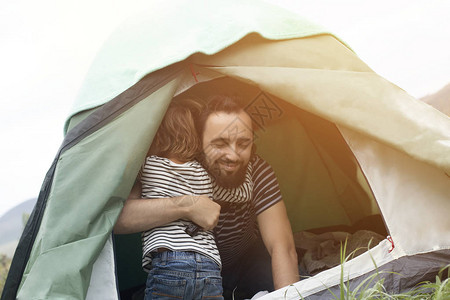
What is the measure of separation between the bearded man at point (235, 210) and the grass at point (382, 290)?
28cm

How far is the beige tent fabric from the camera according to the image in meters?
1.66

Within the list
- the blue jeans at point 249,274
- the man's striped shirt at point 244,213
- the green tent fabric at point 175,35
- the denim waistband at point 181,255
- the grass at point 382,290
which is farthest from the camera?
the blue jeans at point 249,274

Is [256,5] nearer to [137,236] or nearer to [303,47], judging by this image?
[303,47]

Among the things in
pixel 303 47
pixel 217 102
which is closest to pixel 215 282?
pixel 217 102

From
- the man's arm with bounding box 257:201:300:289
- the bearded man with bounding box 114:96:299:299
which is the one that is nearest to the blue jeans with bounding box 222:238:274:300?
the bearded man with bounding box 114:96:299:299

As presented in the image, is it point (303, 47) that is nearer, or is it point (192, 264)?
point (192, 264)

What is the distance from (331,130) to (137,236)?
93 cm

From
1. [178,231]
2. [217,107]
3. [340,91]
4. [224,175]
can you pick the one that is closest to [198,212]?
[178,231]

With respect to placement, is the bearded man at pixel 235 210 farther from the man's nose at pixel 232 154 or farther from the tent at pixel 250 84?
the tent at pixel 250 84

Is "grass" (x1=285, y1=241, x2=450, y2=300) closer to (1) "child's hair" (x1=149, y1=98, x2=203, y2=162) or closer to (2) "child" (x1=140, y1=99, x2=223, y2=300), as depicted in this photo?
(2) "child" (x1=140, y1=99, x2=223, y2=300)

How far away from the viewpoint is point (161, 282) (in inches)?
62.9

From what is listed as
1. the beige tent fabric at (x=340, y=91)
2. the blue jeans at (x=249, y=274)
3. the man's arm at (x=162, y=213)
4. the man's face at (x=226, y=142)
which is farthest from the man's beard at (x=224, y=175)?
the blue jeans at (x=249, y=274)

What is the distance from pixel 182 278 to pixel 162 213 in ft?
0.65

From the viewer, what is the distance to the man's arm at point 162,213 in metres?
1.68
